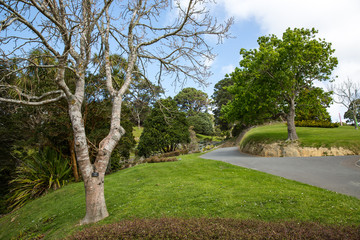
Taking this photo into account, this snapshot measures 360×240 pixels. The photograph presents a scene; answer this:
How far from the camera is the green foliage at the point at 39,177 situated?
10.0 metres

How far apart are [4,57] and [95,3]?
2.24 m

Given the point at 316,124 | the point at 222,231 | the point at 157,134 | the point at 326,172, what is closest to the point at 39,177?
the point at 157,134

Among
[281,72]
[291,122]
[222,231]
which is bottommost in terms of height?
[222,231]

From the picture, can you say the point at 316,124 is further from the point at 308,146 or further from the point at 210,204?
the point at 210,204

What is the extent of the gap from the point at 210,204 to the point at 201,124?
36.0 m

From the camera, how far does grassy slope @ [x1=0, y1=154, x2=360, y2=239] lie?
156 inches

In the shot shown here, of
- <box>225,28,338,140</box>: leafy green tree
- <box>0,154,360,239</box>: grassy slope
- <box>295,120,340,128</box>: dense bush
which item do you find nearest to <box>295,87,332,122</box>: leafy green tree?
<box>225,28,338,140</box>: leafy green tree

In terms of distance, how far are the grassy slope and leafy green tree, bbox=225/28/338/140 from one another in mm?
8186

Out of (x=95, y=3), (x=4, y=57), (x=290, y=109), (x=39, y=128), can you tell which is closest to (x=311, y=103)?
(x=290, y=109)

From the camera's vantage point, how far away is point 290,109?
14117mm

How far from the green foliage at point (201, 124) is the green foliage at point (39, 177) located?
99.8 feet

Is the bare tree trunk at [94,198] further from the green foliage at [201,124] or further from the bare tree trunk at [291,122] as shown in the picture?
the green foliage at [201,124]

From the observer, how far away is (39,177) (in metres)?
10.4

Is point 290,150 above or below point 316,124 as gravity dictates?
below
